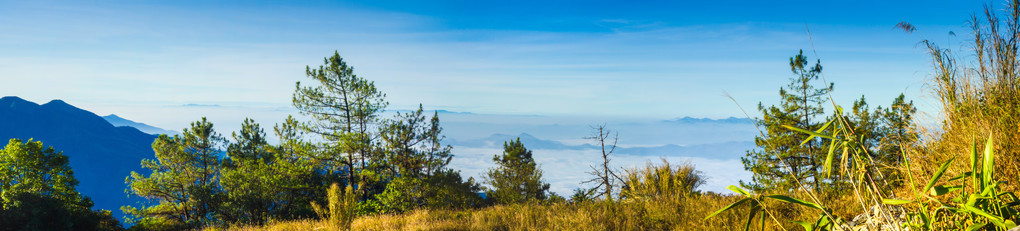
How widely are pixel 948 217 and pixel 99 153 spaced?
236 meters

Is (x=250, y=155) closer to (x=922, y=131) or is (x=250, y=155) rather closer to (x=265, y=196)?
(x=265, y=196)

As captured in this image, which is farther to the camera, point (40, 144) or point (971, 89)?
point (40, 144)

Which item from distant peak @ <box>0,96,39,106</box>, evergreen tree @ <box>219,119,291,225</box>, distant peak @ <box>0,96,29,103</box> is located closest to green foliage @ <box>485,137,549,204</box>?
evergreen tree @ <box>219,119,291,225</box>

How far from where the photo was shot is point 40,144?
75.8 ft

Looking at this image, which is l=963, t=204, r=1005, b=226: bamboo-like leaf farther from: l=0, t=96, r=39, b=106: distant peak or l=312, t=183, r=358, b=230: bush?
l=0, t=96, r=39, b=106: distant peak

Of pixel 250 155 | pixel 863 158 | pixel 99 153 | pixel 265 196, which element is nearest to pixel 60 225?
pixel 265 196

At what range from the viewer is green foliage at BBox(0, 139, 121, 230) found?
16297mm

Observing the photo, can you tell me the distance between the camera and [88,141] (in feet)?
589

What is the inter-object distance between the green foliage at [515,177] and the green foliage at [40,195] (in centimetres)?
2030

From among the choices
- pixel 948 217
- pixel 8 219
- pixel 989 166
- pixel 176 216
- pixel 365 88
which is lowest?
pixel 176 216

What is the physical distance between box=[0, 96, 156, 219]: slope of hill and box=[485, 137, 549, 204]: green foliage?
7140 inches

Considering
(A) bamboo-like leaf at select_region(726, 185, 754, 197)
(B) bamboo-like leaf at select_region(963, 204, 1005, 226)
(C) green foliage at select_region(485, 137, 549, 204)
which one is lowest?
(C) green foliage at select_region(485, 137, 549, 204)

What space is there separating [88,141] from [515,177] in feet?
739

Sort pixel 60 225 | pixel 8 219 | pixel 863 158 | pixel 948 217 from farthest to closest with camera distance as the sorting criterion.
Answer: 1. pixel 60 225
2. pixel 8 219
3. pixel 948 217
4. pixel 863 158
